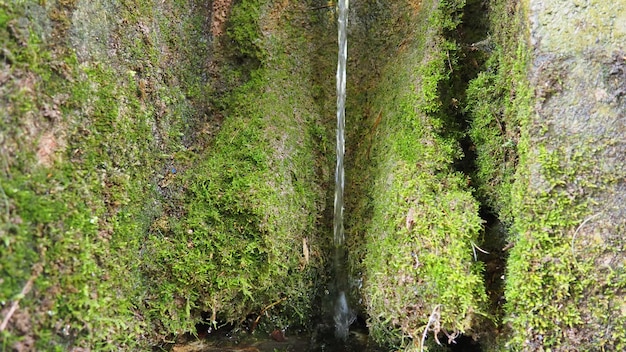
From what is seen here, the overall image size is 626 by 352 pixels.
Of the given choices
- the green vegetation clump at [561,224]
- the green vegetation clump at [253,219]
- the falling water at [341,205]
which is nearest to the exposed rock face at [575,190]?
the green vegetation clump at [561,224]

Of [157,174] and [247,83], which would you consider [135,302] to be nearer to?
[157,174]

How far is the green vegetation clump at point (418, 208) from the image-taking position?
210cm

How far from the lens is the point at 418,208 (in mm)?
2277

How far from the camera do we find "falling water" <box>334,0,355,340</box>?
8.84 ft

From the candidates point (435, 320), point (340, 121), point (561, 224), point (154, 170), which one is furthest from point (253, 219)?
point (561, 224)

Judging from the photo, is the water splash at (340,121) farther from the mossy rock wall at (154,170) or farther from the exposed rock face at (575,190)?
the exposed rock face at (575,190)

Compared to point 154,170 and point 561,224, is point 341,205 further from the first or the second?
point 561,224

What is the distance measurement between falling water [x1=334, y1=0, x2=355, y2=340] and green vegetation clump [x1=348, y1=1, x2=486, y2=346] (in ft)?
0.37

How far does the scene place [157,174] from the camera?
2.39 meters

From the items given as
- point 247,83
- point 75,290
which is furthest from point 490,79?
point 75,290

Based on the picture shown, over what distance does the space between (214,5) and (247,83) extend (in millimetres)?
508

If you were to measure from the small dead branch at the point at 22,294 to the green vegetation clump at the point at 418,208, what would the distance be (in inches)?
56.4

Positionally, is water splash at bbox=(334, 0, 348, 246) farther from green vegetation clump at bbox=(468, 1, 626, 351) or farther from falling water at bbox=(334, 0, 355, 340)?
green vegetation clump at bbox=(468, 1, 626, 351)

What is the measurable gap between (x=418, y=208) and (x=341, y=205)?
57cm
